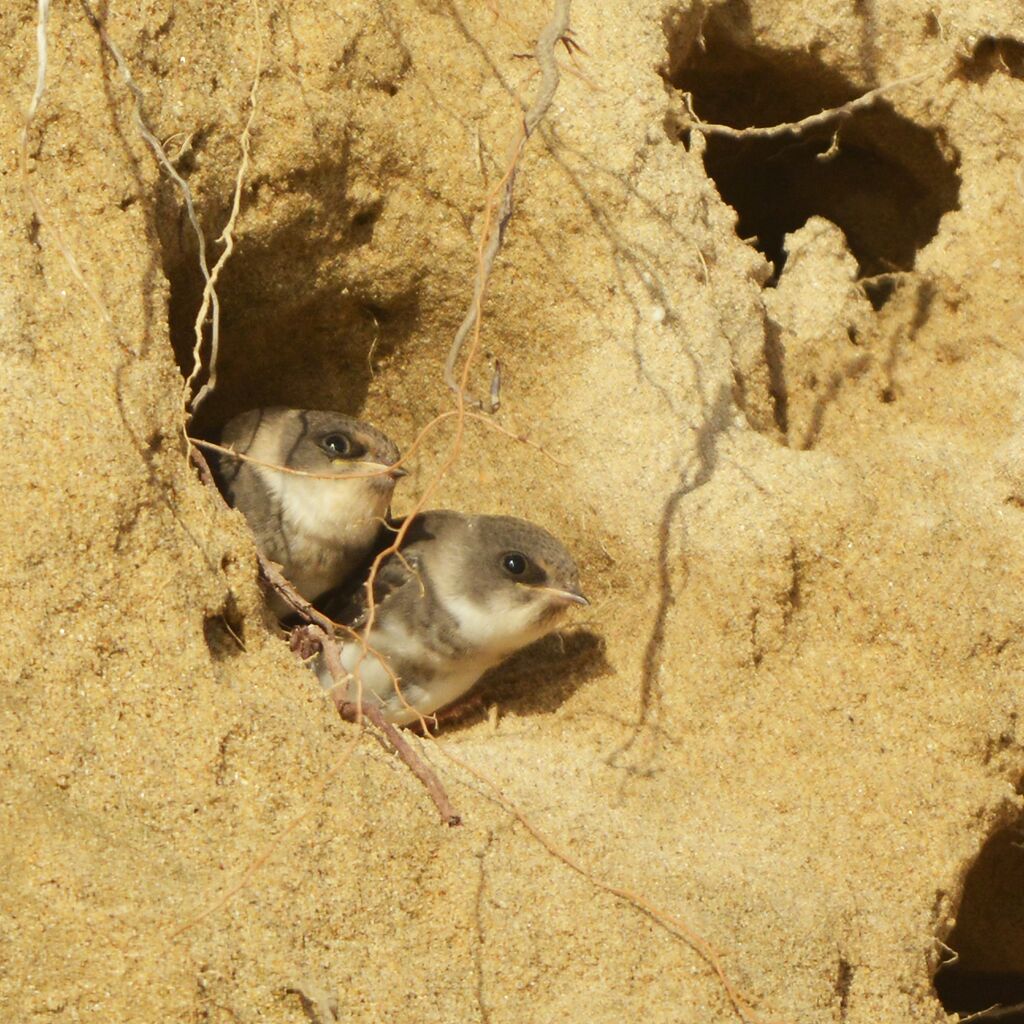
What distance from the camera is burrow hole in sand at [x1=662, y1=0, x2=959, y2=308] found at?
14.9 ft

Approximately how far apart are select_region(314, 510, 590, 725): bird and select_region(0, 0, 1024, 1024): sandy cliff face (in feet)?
0.50

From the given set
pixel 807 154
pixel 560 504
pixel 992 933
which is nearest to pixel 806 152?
pixel 807 154

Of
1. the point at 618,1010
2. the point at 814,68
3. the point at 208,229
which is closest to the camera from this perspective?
the point at 618,1010

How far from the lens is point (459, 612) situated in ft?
13.0

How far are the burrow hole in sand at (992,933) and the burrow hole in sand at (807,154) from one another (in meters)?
1.64

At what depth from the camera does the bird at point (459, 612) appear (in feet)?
12.7

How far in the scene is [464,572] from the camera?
3.97 metres

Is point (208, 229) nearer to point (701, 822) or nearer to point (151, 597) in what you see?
point (151, 597)

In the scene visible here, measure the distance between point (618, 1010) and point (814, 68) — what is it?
9.81 ft

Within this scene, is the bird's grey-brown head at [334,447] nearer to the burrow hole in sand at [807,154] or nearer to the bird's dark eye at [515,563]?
the bird's dark eye at [515,563]

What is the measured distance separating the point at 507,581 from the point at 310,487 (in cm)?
57

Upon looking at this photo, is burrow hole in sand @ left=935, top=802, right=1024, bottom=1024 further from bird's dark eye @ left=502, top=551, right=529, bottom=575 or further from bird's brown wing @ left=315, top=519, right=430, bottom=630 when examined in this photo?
bird's brown wing @ left=315, top=519, right=430, bottom=630

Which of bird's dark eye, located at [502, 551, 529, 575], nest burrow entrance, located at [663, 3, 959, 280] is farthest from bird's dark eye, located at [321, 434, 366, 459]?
nest burrow entrance, located at [663, 3, 959, 280]

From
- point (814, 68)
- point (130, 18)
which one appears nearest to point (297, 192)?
point (130, 18)
